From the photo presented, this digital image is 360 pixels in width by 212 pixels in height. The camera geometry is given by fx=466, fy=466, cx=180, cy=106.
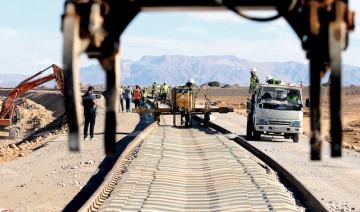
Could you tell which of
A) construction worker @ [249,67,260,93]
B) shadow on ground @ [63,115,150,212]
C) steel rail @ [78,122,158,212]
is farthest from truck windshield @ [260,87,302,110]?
shadow on ground @ [63,115,150,212]

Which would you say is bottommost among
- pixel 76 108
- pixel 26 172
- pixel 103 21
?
pixel 26 172

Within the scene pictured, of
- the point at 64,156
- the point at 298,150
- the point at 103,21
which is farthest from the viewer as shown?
the point at 298,150

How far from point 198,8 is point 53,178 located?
939 centimetres

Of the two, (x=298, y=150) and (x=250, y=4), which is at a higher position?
(x=250, y=4)

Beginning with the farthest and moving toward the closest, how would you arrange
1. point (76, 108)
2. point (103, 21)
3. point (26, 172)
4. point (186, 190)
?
point (26, 172) < point (186, 190) < point (103, 21) < point (76, 108)

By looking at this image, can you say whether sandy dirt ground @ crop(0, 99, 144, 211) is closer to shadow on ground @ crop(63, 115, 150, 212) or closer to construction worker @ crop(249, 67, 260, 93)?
shadow on ground @ crop(63, 115, 150, 212)

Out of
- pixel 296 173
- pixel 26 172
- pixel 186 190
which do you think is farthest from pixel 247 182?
pixel 26 172

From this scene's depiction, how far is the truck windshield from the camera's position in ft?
54.9

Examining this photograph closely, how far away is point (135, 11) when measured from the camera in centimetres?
334

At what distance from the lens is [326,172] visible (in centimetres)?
1209

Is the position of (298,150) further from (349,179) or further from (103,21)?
(103,21)

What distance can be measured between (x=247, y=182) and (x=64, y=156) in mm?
6956

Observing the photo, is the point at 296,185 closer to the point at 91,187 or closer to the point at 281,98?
the point at 91,187

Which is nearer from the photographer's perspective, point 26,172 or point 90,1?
point 90,1
